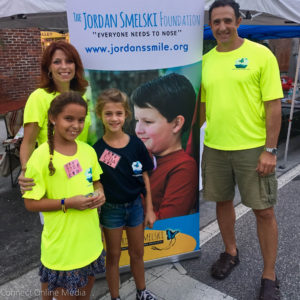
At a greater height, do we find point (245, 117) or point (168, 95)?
point (168, 95)

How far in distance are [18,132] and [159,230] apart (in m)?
2.89

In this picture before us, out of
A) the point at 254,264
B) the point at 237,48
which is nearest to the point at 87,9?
the point at 237,48

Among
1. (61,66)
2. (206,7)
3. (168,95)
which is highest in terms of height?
(206,7)

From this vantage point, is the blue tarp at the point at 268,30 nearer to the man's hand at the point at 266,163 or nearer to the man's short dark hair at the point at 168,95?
the man's short dark hair at the point at 168,95

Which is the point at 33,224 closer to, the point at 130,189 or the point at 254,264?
the point at 130,189

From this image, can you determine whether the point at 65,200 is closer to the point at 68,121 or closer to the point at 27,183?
the point at 27,183

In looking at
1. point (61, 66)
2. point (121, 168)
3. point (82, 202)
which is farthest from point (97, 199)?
point (61, 66)

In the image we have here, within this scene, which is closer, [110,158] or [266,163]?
[110,158]

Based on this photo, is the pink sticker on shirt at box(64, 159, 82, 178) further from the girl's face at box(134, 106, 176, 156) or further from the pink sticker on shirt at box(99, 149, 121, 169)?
the girl's face at box(134, 106, 176, 156)

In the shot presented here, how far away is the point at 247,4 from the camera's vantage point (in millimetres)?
2783

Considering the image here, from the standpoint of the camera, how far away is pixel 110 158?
1836 mm

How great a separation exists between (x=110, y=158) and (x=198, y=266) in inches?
55.6

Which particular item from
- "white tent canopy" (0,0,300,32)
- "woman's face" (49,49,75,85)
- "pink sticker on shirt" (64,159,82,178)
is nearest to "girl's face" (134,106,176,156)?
"woman's face" (49,49,75,85)

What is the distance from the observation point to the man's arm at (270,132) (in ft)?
6.77
